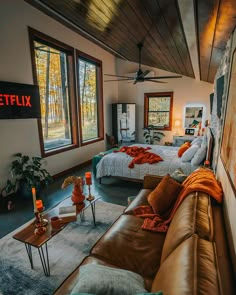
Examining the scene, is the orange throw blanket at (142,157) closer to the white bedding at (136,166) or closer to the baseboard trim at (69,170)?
the white bedding at (136,166)

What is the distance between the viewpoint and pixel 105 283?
0.89 m

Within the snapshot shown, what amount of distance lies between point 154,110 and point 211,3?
513 cm

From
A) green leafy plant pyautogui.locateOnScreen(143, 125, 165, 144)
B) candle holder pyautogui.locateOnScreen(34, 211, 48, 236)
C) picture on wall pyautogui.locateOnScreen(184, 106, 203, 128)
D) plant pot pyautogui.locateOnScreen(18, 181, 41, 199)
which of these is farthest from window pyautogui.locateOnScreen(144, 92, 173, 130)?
candle holder pyautogui.locateOnScreen(34, 211, 48, 236)

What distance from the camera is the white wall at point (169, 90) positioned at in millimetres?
5781

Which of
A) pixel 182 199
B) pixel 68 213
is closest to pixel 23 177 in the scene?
pixel 68 213

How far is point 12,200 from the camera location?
3232 millimetres

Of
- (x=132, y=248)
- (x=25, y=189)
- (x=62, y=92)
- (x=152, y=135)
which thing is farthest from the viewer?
(x=152, y=135)

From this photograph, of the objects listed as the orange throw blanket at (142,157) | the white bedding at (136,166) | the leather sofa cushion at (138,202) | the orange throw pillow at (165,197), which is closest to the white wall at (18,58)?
the white bedding at (136,166)

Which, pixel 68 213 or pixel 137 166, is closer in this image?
pixel 68 213

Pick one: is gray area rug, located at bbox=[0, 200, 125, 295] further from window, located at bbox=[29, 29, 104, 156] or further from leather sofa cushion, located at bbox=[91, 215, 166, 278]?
window, located at bbox=[29, 29, 104, 156]

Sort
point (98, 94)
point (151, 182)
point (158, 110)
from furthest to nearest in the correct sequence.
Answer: point (158, 110)
point (98, 94)
point (151, 182)

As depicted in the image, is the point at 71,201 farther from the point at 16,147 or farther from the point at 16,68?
the point at 16,68

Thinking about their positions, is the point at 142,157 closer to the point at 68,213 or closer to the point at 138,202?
the point at 138,202

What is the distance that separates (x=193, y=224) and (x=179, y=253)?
24 cm
